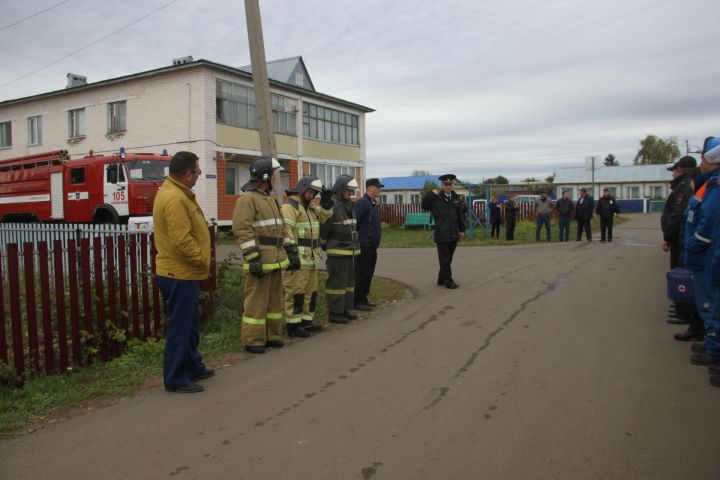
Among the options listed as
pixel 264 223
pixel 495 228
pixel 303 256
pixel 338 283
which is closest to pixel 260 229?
pixel 264 223

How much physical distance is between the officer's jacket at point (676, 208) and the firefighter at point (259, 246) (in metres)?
4.81

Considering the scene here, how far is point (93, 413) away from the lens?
15.3ft

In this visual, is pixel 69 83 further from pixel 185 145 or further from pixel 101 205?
pixel 101 205

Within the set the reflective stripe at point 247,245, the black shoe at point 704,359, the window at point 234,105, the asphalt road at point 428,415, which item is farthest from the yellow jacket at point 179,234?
the window at point 234,105

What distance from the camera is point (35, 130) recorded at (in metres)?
30.2

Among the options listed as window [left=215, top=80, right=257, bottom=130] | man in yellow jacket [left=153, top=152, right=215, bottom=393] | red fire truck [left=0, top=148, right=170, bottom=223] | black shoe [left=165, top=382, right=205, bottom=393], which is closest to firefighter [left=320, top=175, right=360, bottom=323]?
man in yellow jacket [left=153, top=152, right=215, bottom=393]

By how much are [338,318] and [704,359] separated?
4.23 m

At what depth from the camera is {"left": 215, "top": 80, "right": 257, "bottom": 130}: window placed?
25.0m

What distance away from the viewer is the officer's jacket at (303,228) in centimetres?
703

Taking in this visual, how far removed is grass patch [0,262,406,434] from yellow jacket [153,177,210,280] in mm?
1136

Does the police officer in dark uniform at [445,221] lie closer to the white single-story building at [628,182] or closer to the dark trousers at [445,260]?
the dark trousers at [445,260]

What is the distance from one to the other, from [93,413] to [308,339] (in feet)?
9.16

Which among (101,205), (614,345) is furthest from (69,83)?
(614,345)

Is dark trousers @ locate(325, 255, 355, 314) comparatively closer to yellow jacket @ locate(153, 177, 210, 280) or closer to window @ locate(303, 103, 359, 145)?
yellow jacket @ locate(153, 177, 210, 280)
